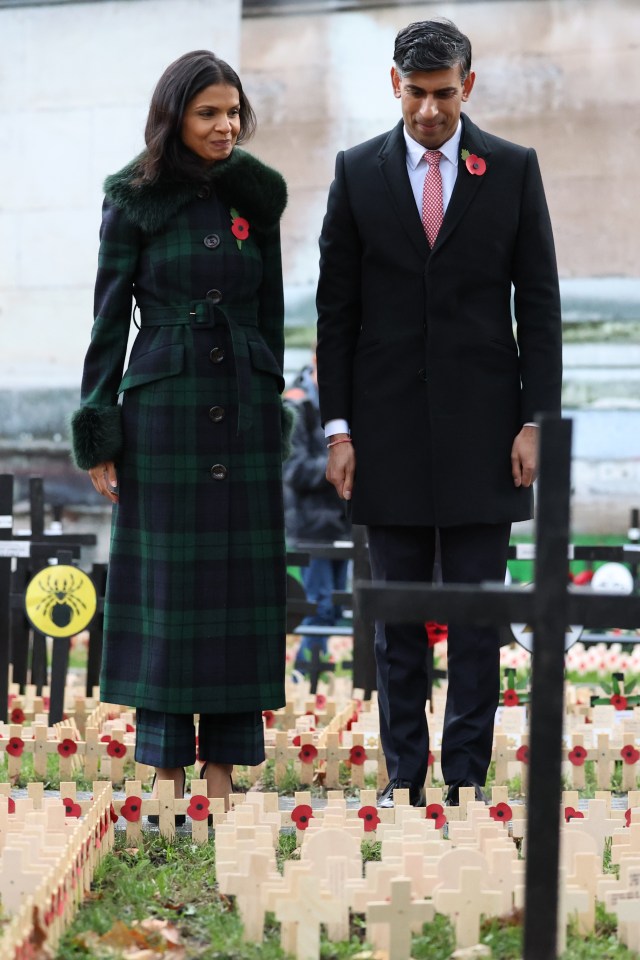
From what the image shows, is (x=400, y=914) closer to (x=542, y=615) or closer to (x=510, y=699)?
(x=542, y=615)

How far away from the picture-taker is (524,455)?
155 inches

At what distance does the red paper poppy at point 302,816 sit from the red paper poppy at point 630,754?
4.75 ft

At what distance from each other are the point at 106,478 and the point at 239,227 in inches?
30.6

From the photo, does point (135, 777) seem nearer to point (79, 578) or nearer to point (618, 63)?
point (79, 578)

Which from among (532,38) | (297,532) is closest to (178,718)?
(297,532)

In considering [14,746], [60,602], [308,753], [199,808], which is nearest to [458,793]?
[199,808]

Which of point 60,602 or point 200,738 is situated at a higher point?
point 60,602

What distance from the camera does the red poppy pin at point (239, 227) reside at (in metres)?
4.03

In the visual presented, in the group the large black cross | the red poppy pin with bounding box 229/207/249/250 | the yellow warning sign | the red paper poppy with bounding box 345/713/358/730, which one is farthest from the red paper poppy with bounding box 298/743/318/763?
the large black cross

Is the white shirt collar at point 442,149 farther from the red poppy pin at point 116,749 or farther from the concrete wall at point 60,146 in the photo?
the concrete wall at point 60,146

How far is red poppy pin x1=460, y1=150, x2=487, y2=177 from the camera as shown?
3.93 m

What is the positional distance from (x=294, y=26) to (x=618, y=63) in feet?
7.96

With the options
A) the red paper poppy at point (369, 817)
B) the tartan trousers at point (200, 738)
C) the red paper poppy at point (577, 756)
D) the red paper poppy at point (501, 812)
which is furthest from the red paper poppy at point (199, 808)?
the red paper poppy at point (577, 756)

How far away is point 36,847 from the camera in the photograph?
306 cm
